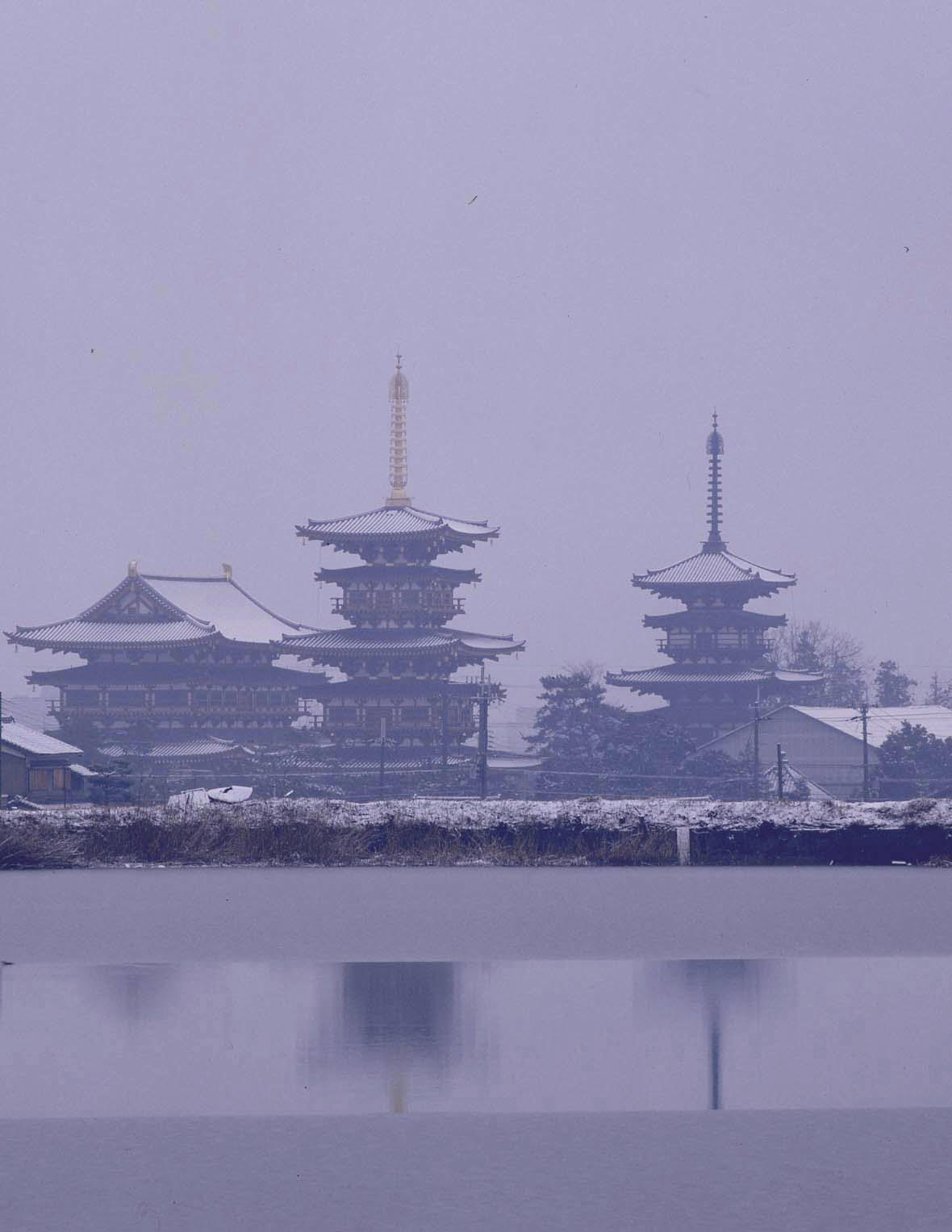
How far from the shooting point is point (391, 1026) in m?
9.81

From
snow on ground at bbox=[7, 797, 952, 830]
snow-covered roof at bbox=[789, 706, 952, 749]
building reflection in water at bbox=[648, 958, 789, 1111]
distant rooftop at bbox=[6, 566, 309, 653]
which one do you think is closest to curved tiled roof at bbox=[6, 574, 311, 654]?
distant rooftop at bbox=[6, 566, 309, 653]

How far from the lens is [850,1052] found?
351 inches

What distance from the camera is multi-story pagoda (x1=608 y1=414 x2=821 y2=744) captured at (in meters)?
74.1

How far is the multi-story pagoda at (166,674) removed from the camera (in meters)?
68.6

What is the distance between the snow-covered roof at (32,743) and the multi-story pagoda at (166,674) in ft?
41.1

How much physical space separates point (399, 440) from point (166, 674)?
54.2 ft

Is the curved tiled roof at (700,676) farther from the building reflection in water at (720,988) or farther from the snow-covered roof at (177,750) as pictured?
the building reflection in water at (720,988)

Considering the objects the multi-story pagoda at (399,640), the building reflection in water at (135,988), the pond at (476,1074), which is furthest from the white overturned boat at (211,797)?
the multi-story pagoda at (399,640)

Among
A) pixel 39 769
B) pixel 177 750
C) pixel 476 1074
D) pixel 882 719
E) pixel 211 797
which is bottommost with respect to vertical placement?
pixel 476 1074

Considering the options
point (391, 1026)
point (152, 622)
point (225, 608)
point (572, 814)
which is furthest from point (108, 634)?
point (391, 1026)

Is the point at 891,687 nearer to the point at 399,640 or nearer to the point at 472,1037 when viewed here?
the point at 399,640

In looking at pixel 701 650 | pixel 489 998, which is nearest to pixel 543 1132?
pixel 489 998

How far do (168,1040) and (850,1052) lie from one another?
11.8ft

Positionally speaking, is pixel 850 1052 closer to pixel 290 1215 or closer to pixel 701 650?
A: pixel 290 1215
